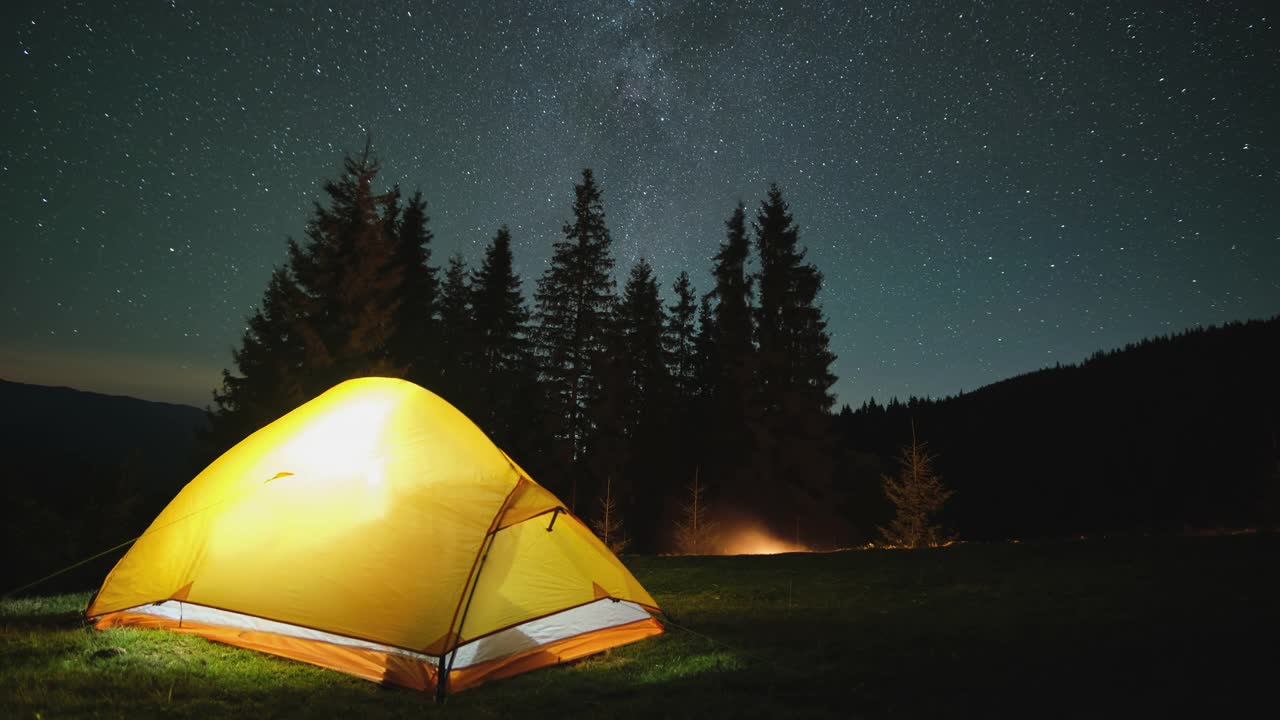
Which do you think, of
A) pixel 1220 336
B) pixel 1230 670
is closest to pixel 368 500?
pixel 1230 670

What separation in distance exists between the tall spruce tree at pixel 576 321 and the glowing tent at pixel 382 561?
871 inches

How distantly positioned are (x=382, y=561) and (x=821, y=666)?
3588mm

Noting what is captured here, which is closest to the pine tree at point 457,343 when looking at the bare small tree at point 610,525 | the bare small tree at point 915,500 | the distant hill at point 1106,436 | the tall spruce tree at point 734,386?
the bare small tree at point 610,525

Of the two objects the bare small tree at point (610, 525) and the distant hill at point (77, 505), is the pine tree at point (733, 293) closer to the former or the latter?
the bare small tree at point (610, 525)

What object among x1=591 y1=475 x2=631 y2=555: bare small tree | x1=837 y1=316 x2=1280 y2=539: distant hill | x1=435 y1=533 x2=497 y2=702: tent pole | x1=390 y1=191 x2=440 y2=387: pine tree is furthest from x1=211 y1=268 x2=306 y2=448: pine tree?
x1=837 y1=316 x2=1280 y2=539: distant hill

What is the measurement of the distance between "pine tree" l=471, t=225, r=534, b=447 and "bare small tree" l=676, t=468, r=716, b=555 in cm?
994

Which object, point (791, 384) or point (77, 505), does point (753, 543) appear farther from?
point (77, 505)

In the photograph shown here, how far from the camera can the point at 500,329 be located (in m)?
32.1

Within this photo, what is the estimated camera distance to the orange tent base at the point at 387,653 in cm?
445

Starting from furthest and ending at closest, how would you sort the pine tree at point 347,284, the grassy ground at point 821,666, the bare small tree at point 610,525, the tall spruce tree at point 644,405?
the tall spruce tree at point 644,405 < the bare small tree at point 610,525 < the pine tree at point 347,284 < the grassy ground at point 821,666

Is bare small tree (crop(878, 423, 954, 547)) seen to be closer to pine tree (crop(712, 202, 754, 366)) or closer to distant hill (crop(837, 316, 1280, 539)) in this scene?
pine tree (crop(712, 202, 754, 366))

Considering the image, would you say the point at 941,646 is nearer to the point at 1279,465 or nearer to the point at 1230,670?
the point at 1230,670

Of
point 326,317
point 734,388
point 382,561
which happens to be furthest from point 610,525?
point 382,561

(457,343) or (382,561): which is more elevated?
(457,343)
